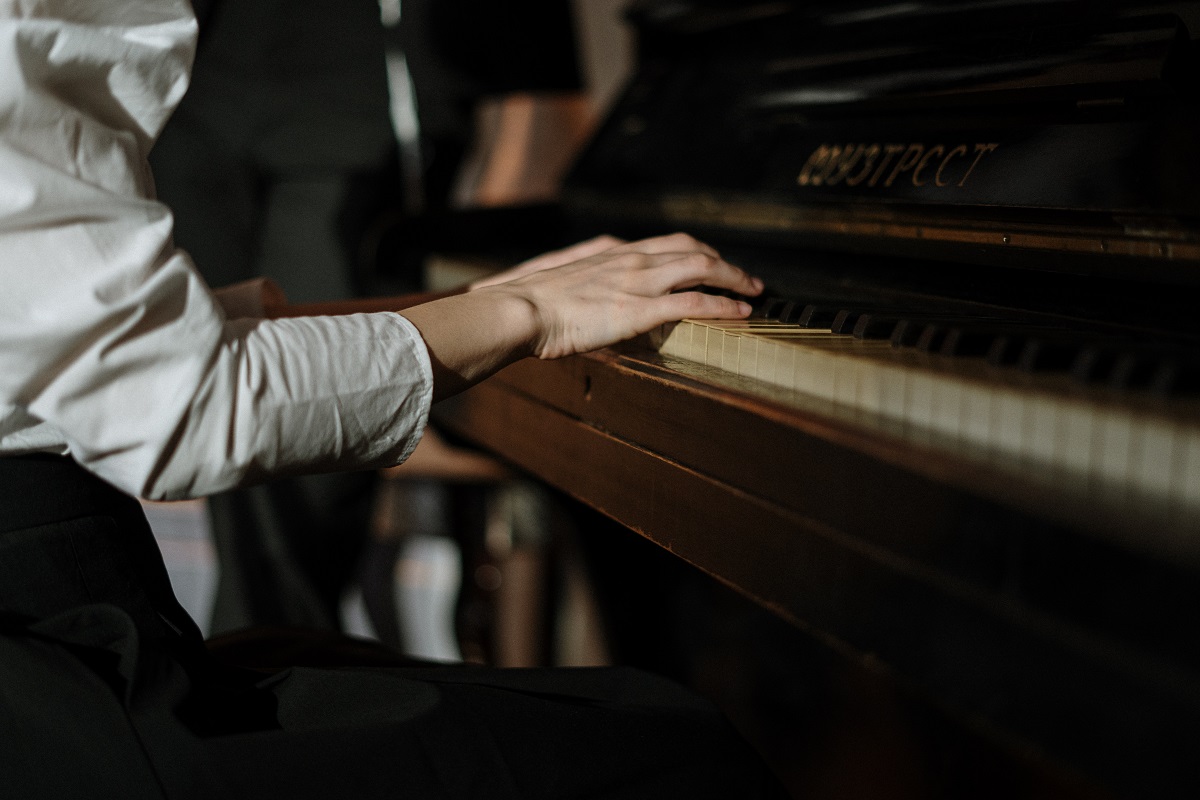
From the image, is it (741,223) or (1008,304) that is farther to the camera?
(741,223)

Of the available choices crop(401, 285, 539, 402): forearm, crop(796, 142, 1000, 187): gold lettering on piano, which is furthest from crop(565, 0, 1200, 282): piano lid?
crop(401, 285, 539, 402): forearm

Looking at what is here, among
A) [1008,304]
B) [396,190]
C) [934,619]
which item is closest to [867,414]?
[934,619]

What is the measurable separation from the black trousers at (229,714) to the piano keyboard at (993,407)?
250 millimetres

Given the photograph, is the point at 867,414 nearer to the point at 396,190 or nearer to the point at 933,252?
the point at 933,252

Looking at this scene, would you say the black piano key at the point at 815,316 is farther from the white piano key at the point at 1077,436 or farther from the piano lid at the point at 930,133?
the white piano key at the point at 1077,436

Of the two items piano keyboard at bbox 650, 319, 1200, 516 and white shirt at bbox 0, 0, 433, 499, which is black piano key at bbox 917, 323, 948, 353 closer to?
piano keyboard at bbox 650, 319, 1200, 516

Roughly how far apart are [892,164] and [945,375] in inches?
17.7

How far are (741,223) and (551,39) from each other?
3.33ft

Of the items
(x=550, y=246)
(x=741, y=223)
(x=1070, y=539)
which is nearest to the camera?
(x=1070, y=539)

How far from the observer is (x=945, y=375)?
606 mm

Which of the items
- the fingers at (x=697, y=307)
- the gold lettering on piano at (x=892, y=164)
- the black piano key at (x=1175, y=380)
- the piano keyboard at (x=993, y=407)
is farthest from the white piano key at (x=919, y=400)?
the gold lettering on piano at (x=892, y=164)

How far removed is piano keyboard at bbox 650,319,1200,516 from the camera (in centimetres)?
49

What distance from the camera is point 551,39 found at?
6.73ft

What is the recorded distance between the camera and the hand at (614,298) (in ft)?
2.60
